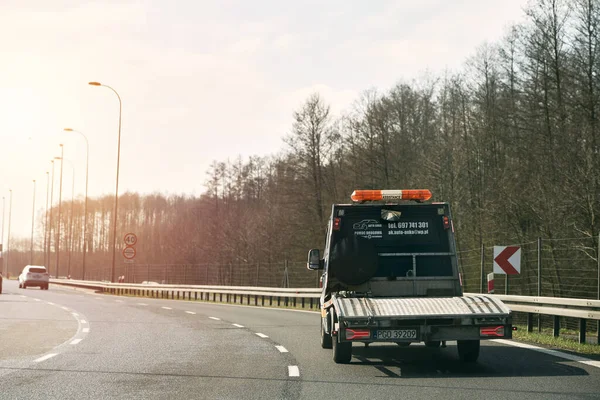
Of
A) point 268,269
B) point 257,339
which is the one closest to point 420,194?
point 257,339

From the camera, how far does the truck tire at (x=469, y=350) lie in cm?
1107

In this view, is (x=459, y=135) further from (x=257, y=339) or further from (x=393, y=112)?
→ (x=257, y=339)

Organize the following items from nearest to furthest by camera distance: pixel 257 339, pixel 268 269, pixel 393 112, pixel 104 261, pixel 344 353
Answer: pixel 344 353 < pixel 257 339 < pixel 268 269 < pixel 393 112 < pixel 104 261

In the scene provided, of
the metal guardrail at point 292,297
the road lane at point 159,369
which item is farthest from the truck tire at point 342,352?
the metal guardrail at point 292,297

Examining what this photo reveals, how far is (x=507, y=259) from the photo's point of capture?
57.8 feet

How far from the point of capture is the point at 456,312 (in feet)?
33.9

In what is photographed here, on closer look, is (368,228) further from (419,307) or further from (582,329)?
(582,329)

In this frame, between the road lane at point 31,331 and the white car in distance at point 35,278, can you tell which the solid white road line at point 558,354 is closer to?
the road lane at point 31,331

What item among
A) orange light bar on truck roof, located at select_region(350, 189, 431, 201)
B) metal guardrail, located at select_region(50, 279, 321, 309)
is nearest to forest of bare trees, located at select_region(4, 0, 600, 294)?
metal guardrail, located at select_region(50, 279, 321, 309)

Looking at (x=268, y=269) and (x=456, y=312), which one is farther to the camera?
(x=268, y=269)

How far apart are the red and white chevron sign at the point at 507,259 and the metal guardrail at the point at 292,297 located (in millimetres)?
892

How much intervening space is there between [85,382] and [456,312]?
Answer: 4.59 m

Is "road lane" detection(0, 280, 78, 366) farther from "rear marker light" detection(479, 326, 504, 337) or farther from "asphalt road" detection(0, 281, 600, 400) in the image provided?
"rear marker light" detection(479, 326, 504, 337)

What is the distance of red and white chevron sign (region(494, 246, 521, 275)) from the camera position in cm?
1755
